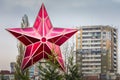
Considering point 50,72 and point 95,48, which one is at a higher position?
point 50,72

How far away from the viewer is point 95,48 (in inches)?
7470

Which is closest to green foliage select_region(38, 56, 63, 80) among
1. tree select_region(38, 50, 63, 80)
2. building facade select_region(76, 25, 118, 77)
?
tree select_region(38, 50, 63, 80)

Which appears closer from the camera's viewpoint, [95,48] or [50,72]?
[50,72]

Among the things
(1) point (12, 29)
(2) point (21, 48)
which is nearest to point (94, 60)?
(2) point (21, 48)

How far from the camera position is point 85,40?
192750 millimetres

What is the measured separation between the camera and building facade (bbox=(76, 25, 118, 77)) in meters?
185

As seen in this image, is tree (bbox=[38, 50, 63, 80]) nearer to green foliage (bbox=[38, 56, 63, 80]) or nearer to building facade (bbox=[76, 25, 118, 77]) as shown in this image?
green foliage (bbox=[38, 56, 63, 80])

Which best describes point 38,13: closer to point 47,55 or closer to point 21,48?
point 47,55

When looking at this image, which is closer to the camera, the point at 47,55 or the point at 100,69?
the point at 47,55

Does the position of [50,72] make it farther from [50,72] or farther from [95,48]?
[95,48]

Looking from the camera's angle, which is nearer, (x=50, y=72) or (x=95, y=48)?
(x=50, y=72)

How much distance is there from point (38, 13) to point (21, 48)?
11.8m

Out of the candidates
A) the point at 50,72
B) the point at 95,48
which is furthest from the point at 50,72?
the point at 95,48

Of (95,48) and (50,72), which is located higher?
(50,72)
